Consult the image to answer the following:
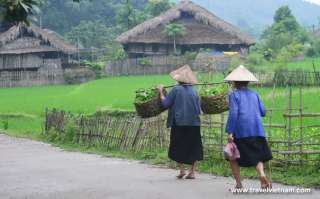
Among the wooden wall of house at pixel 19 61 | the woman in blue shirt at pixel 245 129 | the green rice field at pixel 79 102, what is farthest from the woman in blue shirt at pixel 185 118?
the wooden wall of house at pixel 19 61

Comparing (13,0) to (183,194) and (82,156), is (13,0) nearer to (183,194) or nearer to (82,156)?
(183,194)

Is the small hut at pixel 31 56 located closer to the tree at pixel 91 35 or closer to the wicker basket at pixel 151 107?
the tree at pixel 91 35

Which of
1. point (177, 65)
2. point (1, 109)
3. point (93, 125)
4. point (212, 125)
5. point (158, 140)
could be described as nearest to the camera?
point (212, 125)

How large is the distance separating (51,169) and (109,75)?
1438 inches

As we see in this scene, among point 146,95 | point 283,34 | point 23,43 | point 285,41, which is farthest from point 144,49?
point 146,95

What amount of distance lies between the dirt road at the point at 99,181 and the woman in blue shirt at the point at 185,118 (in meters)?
0.38

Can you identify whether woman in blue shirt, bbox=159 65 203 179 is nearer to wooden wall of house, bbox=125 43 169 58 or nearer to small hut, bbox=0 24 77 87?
small hut, bbox=0 24 77 87

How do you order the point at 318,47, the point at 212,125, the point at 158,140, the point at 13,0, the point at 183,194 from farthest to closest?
the point at 318,47 → the point at 158,140 → the point at 212,125 → the point at 183,194 → the point at 13,0

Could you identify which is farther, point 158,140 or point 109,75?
point 109,75

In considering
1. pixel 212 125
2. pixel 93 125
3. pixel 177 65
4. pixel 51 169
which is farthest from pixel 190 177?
pixel 177 65

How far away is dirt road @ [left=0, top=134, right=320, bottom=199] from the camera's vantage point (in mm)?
8023

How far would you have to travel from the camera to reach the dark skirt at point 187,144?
9.18 m

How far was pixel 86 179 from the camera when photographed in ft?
31.8

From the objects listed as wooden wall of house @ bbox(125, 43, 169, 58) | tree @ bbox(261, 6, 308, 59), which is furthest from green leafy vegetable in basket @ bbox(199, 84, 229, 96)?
wooden wall of house @ bbox(125, 43, 169, 58)
